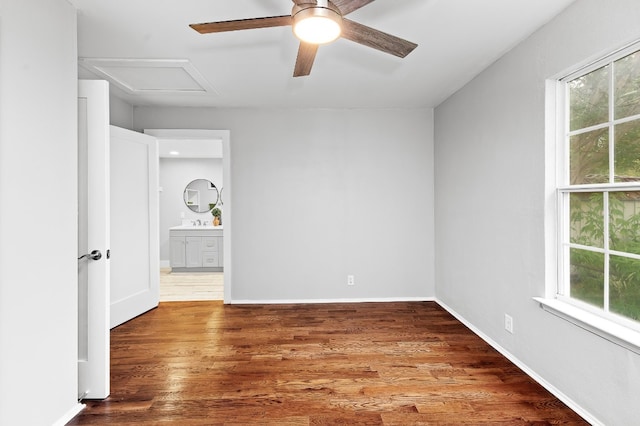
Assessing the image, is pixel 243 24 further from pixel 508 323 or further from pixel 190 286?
pixel 190 286

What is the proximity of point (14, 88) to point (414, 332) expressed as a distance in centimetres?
336

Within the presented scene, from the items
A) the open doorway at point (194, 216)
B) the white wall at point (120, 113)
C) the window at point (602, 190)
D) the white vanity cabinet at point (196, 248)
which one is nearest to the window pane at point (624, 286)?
the window at point (602, 190)

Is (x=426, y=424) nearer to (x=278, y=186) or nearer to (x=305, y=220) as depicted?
(x=305, y=220)

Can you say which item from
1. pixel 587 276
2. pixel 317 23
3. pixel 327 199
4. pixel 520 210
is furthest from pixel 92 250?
pixel 587 276

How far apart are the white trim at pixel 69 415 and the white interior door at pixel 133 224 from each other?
1.57 m

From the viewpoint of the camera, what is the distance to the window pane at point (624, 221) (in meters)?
1.85

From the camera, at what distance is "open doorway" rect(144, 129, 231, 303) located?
4.38 meters

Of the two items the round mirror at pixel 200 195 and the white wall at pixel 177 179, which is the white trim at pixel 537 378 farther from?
the white wall at pixel 177 179

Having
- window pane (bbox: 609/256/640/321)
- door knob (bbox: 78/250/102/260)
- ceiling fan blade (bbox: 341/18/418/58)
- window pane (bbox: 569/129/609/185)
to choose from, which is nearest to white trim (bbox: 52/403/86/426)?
door knob (bbox: 78/250/102/260)

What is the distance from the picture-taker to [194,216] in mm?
7250

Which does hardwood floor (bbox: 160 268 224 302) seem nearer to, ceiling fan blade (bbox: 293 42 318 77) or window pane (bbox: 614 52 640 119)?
ceiling fan blade (bbox: 293 42 318 77)

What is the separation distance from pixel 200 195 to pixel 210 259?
1516mm

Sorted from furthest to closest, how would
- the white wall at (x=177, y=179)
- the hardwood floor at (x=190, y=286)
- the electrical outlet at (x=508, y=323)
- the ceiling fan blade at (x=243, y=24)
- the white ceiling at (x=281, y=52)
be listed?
the white wall at (x=177, y=179) < the hardwood floor at (x=190, y=286) < the electrical outlet at (x=508, y=323) < the white ceiling at (x=281, y=52) < the ceiling fan blade at (x=243, y=24)

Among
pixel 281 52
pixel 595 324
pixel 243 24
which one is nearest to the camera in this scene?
pixel 243 24
